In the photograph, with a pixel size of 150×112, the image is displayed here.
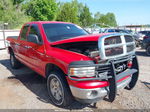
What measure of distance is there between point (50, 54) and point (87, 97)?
128cm

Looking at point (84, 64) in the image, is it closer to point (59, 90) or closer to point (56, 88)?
point (59, 90)

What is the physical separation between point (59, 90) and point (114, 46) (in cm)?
150

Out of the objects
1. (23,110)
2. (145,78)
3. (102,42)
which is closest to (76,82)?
(102,42)

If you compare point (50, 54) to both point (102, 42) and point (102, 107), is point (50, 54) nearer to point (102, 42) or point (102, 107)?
point (102, 42)

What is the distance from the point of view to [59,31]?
13.7 ft

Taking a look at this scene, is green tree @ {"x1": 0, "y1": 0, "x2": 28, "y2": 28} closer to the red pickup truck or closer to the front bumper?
the red pickup truck

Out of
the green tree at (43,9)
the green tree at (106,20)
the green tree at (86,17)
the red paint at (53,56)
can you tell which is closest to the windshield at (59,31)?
the red paint at (53,56)

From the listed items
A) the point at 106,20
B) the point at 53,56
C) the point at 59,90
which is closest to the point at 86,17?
the point at 106,20

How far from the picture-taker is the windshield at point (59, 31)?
3849mm

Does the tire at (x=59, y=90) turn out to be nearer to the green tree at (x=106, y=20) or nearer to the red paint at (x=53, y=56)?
the red paint at (x=53, y=56)

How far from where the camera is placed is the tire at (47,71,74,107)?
2.97 meters

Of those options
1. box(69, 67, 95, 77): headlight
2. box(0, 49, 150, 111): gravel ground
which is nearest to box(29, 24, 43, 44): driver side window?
box(0, 49, 150, 111): gravel ground

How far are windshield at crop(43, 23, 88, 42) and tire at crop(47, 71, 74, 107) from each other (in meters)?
1.00

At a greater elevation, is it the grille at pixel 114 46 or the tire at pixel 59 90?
the grille at pixel 114 46
